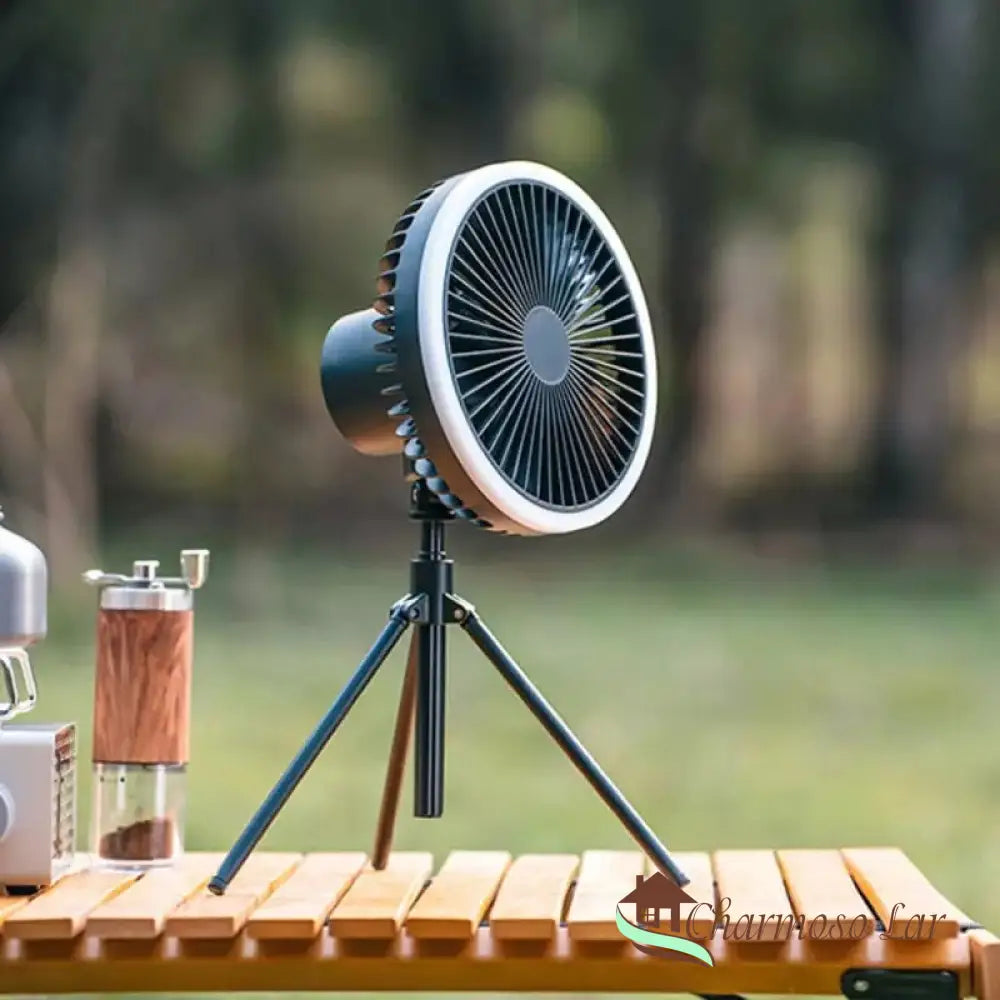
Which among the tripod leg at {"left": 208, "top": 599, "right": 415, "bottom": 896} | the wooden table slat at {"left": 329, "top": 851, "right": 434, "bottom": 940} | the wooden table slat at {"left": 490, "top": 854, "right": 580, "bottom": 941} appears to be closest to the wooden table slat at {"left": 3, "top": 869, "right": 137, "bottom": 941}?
the tripod leg at {"left": 208, "top": 599, "right": 415, "bottom": 896}

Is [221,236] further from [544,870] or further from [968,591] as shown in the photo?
[544,870]

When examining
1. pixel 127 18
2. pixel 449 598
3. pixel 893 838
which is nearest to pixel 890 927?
pixel 449 598

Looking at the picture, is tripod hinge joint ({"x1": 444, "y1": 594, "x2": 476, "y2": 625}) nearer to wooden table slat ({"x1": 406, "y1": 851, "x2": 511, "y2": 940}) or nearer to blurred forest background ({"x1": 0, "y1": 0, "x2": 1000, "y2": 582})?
wooden table slat ({"x1": 406, "y1": 851, "x2": 511, "y2": 940})

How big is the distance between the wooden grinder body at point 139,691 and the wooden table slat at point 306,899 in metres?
0.18

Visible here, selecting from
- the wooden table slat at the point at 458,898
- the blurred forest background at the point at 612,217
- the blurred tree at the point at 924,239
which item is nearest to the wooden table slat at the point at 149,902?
the wooden table slat at the point at 458,898

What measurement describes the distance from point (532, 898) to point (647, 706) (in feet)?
9.78

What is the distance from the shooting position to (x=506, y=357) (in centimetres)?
146

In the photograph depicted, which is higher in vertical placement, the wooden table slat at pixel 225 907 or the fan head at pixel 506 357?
the fan head at pixel 506 357

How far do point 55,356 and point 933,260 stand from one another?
3294mm

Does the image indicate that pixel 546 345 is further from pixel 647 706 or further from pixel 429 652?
pixel 647 706

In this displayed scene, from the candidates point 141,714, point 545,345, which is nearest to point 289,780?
point 141,714

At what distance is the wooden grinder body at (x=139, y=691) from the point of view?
158cm

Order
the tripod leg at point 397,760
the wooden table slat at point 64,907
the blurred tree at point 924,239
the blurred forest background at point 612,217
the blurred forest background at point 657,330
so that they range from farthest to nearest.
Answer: the blurred tree at point 924,239
the blurred forest background at point 612,217
the blurred forest background at point 657,330
the tripod leg at point 397,760
the wooden table slat at point 64,907

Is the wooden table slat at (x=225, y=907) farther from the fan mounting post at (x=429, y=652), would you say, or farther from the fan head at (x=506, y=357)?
the fan head at (x=506, y=357)
